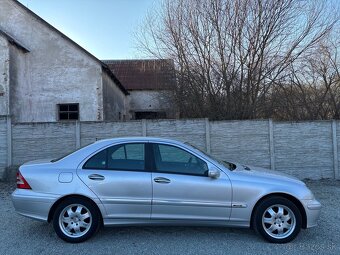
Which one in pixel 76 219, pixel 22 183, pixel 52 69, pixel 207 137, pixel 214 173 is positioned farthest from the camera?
pixel 52 69

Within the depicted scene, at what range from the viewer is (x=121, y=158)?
5.56 metres

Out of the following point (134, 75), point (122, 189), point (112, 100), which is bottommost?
point (122, 189)

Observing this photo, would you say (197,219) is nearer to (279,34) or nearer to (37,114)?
(279,34)

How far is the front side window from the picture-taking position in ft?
17.8

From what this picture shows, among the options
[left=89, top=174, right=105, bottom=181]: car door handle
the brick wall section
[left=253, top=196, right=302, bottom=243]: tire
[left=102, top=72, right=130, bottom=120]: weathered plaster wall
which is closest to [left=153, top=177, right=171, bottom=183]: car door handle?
[left=89, top=174, right=105, bottom=181]: car door handle

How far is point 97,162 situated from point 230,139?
619cm

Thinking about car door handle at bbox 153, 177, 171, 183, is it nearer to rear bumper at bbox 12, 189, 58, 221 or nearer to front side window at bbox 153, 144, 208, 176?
front side window at bbox 153, 144, 208, 176

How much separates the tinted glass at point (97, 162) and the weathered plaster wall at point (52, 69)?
40.8 ft


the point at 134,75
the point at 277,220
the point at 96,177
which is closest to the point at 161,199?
the point at 96,177

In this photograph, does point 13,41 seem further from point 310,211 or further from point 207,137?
point 310,211

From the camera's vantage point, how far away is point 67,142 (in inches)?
434

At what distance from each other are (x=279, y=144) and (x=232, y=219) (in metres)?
6.17

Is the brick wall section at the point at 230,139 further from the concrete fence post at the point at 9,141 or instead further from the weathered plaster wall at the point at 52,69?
the weathered plaster wall at the point at 52,69

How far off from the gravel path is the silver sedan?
0.23 m
